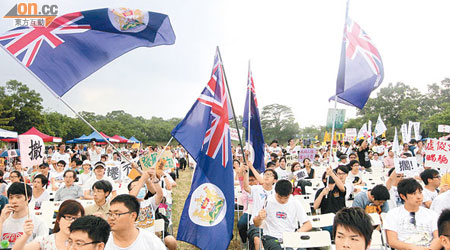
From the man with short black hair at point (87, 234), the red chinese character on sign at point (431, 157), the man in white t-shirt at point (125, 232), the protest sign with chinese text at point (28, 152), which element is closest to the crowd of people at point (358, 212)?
the red chinese character on sign at point (431, 157)

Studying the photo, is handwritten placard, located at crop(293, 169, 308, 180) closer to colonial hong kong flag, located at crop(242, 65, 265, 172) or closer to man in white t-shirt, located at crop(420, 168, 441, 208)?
colonial hong kong flag, located at crop(242, 65, 265, 172)

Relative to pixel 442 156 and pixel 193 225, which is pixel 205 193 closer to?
pixel 193 225

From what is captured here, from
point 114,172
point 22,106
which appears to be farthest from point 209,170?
point 22,106

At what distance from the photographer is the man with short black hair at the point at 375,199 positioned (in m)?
4.48

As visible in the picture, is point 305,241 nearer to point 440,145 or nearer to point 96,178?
point 440,145

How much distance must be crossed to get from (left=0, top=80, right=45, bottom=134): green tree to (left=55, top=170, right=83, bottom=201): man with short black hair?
Answer: 3640 centimetres

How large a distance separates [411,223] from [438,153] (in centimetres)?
278

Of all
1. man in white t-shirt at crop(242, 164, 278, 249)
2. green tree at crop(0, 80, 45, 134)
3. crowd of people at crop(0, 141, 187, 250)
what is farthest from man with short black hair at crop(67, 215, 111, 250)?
green tree at crop(0, 80, 45, 134)

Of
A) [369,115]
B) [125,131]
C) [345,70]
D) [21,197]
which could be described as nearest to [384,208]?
[345,70]

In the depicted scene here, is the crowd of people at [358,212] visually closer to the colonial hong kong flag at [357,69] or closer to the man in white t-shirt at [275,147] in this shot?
the colonial hong kong flag at [357,69]

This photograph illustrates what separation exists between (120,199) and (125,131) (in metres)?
62.3

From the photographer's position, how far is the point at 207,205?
3.92 meters

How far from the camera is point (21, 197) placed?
3.55m

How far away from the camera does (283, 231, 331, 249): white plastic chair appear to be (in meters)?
3.67
